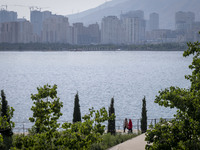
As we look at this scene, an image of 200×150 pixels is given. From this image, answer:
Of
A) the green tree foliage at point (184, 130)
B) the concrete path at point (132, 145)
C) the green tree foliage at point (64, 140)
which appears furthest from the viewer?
the concrete path at point (132, 145)

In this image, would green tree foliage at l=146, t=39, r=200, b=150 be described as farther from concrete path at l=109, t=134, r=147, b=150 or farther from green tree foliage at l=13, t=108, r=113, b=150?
concrete path at l=109, t=134, r=147, b=150

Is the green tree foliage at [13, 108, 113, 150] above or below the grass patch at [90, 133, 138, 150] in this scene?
above

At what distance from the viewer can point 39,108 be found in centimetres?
1055

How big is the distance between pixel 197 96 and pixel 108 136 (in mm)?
10191

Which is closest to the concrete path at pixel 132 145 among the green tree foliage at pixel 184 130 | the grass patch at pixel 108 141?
the grass patch at pixel 108 141

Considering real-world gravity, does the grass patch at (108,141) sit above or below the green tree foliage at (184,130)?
below

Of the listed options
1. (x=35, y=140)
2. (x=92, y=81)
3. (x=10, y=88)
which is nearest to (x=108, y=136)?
(x=35, y=140)

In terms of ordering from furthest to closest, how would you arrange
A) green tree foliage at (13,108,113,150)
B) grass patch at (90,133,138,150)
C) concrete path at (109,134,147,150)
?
1. grass patch at (90,133,138,150)
2. concrete path at (109,134,147,150)
3. green tree foliage at (13,108,113,150)

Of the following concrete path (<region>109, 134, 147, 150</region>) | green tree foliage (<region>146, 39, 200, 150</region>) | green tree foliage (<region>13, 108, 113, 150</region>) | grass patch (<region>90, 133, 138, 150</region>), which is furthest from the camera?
grass patch (<region>90, 133, 138, 150</region>)

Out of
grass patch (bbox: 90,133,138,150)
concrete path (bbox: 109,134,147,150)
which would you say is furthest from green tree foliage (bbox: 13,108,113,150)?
grass patch (bbox: 90,133,138,150)

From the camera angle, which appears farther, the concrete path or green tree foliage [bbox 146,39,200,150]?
the concrete path

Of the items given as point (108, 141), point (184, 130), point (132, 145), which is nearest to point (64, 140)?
point (184, 130)

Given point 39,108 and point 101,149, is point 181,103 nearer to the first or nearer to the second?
point 39,108

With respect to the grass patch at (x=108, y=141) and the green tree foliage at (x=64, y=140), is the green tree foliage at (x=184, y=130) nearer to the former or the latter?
the green tree foliage at (x=64, y=140)
